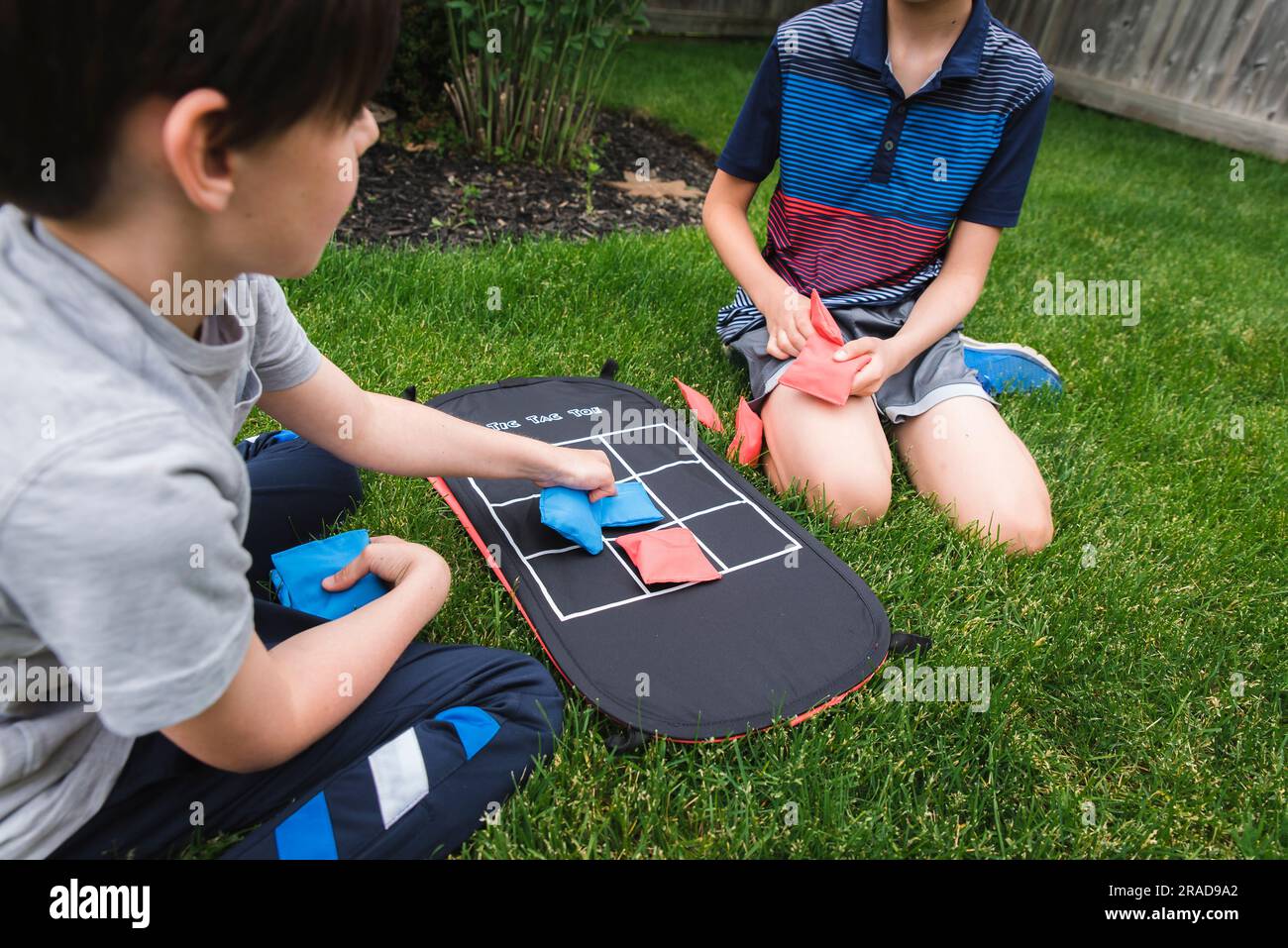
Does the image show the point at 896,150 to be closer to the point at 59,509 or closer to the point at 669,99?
the point at 59,509

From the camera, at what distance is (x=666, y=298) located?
268cm

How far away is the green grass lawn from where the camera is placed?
3.98 ft

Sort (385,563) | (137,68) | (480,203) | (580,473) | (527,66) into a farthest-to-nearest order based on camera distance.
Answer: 1. (527,66)
2. (480,203)
3. (580,473)
4. (385,563)
5. (137,68)

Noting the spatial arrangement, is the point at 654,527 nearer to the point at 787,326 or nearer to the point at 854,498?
the point at 854,498

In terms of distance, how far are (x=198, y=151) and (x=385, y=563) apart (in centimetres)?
73

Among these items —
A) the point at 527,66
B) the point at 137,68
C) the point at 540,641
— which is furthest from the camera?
the point at 527,66

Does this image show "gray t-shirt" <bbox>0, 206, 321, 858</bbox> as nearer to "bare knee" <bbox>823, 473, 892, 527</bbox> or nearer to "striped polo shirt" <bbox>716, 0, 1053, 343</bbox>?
"bare knee" <bbox>823, 473, 892, 527</bbox>

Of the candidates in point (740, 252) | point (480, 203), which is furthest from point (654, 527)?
point (480, 203)

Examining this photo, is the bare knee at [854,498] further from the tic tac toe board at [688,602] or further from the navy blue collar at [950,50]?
the navy blue collar at [950,50]

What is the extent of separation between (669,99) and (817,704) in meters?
4.72

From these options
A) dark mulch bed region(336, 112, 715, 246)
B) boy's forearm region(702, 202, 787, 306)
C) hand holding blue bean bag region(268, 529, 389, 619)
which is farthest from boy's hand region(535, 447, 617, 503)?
dark mulch bed region(336, 112, 715, 246)

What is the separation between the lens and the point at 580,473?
1549 millimetres
